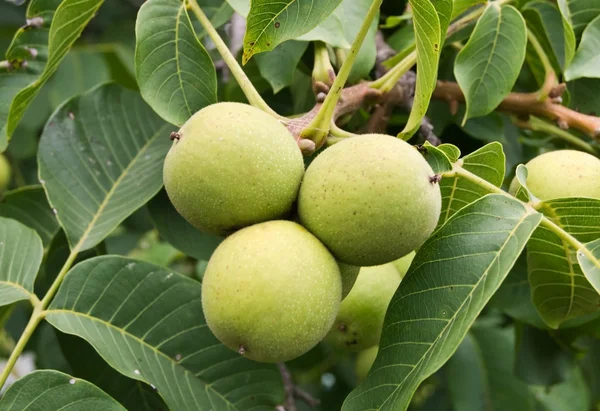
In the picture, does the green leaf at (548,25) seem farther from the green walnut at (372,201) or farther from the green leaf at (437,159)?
the green walnut at (372,201)

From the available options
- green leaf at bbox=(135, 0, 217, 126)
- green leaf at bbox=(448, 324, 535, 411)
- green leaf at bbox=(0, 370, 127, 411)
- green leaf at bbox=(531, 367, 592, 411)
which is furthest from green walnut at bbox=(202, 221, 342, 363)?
green leaf at bbox=(531, 367, 592, 411)

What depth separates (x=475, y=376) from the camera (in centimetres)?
187

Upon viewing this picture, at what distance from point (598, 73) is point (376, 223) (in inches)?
24.5

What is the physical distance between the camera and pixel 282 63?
1231 mm

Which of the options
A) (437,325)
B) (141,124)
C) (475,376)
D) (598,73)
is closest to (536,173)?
(598,73)

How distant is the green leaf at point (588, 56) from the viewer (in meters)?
1.18

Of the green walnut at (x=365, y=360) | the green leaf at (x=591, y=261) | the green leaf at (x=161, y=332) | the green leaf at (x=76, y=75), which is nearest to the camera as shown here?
the green leaf at (x=591, y=261)

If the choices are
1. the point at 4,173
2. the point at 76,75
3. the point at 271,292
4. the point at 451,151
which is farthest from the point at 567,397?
the point at 4,173

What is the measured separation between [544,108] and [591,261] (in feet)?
1.57

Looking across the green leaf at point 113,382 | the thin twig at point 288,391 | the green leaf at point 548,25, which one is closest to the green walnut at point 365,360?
the thin twig at point 288,391

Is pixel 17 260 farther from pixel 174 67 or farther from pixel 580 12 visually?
pixel 580 12

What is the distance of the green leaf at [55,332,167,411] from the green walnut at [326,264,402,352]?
0.34 metres

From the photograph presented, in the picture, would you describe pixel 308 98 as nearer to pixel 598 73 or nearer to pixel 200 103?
pixel 200 103

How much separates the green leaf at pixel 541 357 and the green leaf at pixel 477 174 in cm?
64
